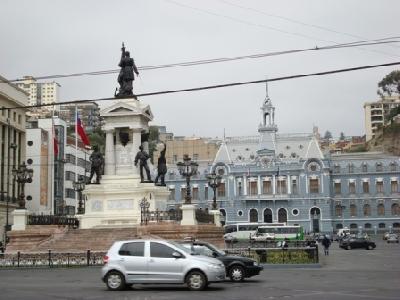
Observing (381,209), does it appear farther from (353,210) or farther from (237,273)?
(237,273)

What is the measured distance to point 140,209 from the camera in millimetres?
38000

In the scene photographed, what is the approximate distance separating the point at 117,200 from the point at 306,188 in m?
78.3

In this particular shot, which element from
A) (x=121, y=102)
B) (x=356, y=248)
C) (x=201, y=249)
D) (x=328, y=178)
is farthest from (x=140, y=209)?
(x=328, y=178)

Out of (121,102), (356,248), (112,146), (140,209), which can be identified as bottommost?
(356,248)

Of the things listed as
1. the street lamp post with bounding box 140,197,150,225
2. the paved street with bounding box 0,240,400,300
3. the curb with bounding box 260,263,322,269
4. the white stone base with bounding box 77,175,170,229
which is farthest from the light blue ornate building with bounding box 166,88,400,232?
the paved street with bounding box 0,240,400,300

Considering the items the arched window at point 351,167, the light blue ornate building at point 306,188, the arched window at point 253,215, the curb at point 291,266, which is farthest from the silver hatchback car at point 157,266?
the arched window at point 351,167

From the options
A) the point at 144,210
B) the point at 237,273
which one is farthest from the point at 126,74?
the point at 237,273

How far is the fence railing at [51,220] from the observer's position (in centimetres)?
3941

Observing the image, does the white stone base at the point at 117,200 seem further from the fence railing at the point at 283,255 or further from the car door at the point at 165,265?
the car door at the point at 165,265

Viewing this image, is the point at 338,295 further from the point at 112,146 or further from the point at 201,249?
the point at 112,146

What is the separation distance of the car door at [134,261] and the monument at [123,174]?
62.7 ft

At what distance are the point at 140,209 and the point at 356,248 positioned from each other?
31.6 meters

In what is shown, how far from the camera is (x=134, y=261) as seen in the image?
59.9ft

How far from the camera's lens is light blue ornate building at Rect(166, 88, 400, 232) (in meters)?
112
